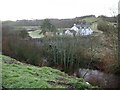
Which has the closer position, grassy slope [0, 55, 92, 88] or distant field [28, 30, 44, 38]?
grassy slope [0, 55, 92, 88]

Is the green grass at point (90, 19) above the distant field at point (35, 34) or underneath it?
above

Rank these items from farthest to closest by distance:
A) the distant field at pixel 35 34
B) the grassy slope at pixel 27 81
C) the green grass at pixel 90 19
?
the green grass at pixel 90 19, the distant field at pixel 35 34, the grassy slope at pixel 27 81

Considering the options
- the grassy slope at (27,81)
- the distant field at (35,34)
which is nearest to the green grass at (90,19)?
the distant field at (35,34)

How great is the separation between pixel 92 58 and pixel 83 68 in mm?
710

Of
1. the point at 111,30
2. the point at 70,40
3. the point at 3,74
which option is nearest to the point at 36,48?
the point at 70,40

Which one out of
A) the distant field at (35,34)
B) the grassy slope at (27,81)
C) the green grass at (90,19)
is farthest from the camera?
the green grass at (90,19)

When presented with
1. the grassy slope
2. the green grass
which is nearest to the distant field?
the green grass

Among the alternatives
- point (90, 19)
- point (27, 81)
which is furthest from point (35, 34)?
point (27, 81)

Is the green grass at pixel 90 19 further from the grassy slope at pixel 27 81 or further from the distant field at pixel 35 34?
the grassy slope at pixel 27 81

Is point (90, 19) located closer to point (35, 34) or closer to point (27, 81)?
point (35, 34)

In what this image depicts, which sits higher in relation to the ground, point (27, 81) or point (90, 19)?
point (90, 19)

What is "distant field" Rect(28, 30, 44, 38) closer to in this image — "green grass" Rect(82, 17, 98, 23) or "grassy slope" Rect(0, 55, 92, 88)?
"green grass" Rect(82, 17, 98, 23)

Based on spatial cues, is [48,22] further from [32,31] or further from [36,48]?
[36,48]

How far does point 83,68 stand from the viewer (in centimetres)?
1384
